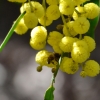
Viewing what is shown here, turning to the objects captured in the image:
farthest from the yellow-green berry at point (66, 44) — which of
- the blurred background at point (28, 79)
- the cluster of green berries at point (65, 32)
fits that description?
the blurred background at point (28, 79)

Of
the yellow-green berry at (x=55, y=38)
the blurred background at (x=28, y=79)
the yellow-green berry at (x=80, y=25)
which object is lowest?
the blurred background at (x=28, y=79)

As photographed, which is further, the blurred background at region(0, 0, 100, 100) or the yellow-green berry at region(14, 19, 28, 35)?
the blurred background at region(0, 0, 100, 100)

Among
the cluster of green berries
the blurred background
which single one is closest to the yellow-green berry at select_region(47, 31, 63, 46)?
the cluster of green berries

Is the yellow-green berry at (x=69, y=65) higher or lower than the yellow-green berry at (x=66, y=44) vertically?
lower

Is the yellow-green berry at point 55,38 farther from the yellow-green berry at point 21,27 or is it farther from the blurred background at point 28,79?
the blurred background at point 28,79

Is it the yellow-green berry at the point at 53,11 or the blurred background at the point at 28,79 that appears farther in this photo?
the blurred background at the point at 28,79

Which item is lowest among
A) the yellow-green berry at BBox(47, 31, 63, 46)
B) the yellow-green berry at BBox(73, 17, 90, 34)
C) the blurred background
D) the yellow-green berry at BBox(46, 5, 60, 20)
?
the blurred background

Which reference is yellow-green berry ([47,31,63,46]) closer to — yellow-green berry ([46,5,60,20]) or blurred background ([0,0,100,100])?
yellow-green berry ([46,5,60,20])
